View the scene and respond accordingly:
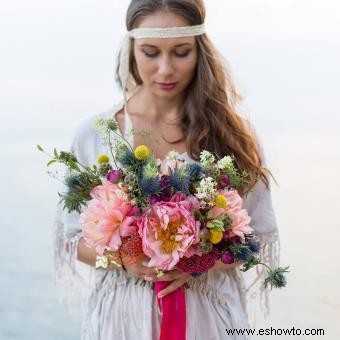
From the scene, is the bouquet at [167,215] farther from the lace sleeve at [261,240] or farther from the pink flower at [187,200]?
the lace sleeve at [261,240]

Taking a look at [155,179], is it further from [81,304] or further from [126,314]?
[81,304]

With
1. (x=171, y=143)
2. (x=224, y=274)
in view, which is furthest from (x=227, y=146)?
(x=224, y=274)

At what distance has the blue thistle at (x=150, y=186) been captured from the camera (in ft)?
7.22

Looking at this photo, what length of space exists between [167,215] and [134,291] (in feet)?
1.68

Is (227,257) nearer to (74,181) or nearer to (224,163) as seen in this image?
(224,163)

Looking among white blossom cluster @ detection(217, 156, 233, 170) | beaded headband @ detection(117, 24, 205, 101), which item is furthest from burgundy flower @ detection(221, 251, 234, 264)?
beaded headband @ detection(117, 24, 205, 101)

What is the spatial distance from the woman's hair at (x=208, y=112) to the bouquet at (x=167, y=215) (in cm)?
40

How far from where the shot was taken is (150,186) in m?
2.21

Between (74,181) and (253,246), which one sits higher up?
(74,181)

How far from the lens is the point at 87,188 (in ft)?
7.79

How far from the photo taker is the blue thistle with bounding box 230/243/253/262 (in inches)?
90.5

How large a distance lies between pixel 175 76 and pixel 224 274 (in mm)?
702

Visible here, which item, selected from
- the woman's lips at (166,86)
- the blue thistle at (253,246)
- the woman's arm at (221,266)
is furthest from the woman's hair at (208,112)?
the blue thistle at (253,246)

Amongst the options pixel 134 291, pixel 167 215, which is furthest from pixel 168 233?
pixel 134 291
